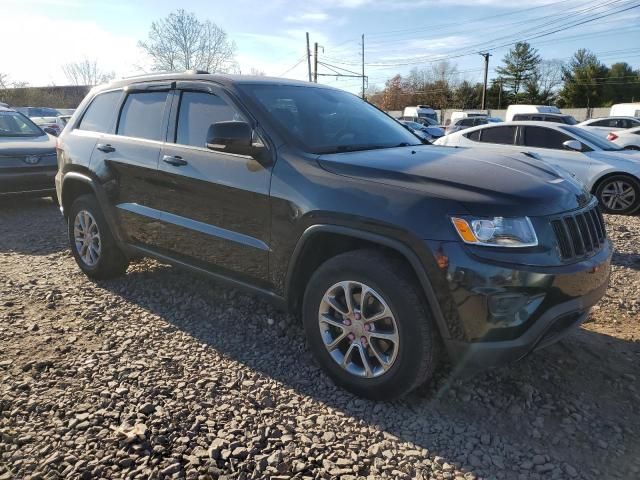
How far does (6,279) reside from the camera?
192 inches

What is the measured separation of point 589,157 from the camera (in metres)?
8.12

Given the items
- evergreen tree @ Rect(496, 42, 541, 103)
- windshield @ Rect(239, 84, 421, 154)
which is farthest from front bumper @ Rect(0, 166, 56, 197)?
evergreen tree @ Rect(496, 42, 541, 103)

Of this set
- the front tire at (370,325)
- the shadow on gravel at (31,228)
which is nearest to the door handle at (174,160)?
the front tire at (370,325)

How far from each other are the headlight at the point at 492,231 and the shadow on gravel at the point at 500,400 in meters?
0.83

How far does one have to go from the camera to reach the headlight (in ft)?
7.84

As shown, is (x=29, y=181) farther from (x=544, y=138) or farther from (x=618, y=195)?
(x=618, y=195)

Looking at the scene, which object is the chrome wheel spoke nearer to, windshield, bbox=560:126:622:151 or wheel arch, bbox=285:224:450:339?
wheel arch, bbox=285:224:450:339

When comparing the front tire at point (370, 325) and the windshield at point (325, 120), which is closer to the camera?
the front tire at point (370, 325)

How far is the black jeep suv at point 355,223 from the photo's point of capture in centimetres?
240

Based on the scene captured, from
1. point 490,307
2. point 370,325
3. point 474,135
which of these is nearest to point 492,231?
point 490,307

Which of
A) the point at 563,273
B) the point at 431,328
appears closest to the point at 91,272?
the point at 431,328

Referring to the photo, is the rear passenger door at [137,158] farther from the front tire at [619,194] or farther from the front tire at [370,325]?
the front tire at [619,194]

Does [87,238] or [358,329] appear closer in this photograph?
[358,329]

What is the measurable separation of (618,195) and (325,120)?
647 cm
